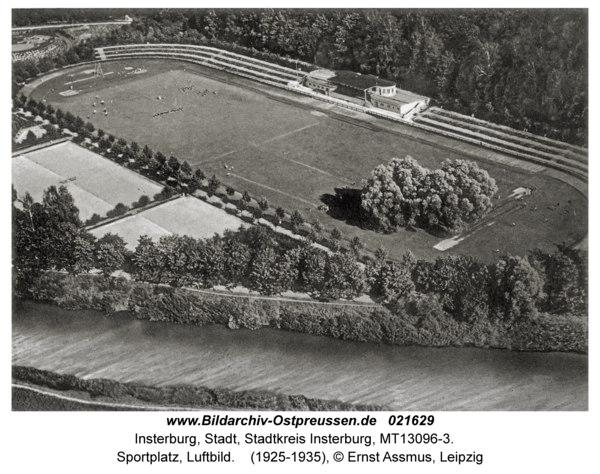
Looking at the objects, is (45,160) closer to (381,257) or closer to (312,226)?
(312,226)

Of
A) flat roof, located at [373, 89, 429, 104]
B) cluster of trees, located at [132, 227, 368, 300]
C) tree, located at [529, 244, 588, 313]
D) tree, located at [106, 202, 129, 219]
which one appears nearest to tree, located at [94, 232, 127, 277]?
cluster of trees, located at [132, 227, 368, 300]

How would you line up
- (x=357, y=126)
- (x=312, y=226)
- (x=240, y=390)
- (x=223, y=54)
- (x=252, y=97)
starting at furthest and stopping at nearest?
(x=223, y=54) < (x=252, y=97) < (x=357, y=126) < (x=312, y=226) < (x=240, y=390)

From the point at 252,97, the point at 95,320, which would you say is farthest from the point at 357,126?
the point at 95,320

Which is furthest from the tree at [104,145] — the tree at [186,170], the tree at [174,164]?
the tree at [186,170]

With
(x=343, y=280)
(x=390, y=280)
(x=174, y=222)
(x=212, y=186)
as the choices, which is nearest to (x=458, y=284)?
(x=390, y=280)

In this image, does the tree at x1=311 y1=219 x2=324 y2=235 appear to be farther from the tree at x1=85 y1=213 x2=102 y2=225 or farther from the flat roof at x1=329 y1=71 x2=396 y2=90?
the flat roof at x1=329 y1=71 x2=396 y2=90

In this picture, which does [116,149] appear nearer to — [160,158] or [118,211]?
[160,158]
